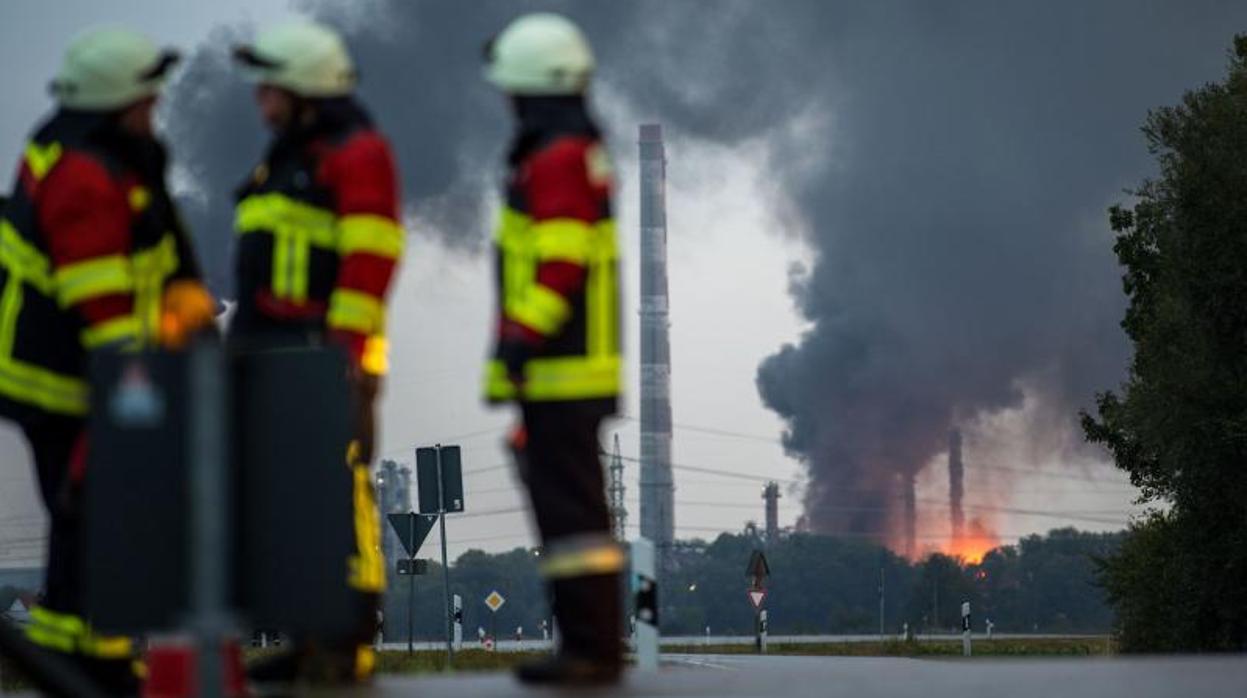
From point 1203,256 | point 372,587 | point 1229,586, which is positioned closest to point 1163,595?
point 1229,586

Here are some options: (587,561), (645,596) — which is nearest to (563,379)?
(587,561)

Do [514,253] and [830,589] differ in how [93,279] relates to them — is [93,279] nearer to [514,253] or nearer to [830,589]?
[514,253]

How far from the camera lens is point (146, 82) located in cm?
845

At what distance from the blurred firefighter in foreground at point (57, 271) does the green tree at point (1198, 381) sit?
3615 centimetres

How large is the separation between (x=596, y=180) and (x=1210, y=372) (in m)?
37.8

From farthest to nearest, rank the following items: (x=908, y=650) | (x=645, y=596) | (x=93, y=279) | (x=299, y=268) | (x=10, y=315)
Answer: (x=908, y=650), (x=645, y=596), (x=299, y=268), (x=10, y=315), (x=93, y=279)

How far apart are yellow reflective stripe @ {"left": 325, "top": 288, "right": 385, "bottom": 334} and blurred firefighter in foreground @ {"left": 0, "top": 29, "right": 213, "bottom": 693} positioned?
18.8 inches

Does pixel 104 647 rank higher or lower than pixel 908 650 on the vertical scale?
lower

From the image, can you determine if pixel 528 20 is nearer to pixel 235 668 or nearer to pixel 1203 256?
pixel 235 668

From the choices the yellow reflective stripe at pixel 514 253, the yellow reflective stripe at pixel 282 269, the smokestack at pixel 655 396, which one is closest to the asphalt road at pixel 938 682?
the yellow reflective stripe at pixel 514 253

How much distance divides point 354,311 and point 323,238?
484mm

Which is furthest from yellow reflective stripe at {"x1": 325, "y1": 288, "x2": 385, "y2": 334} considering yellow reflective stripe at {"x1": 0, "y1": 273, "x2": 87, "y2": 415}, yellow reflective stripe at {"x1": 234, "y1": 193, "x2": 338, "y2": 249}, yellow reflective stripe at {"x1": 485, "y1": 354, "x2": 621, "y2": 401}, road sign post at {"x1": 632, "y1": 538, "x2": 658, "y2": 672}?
road sign post at {"x1": 632, "y1": 538, "x2": 658, "y2": 672}

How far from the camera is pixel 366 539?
872cm

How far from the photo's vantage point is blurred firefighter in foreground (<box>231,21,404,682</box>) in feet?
27.9
